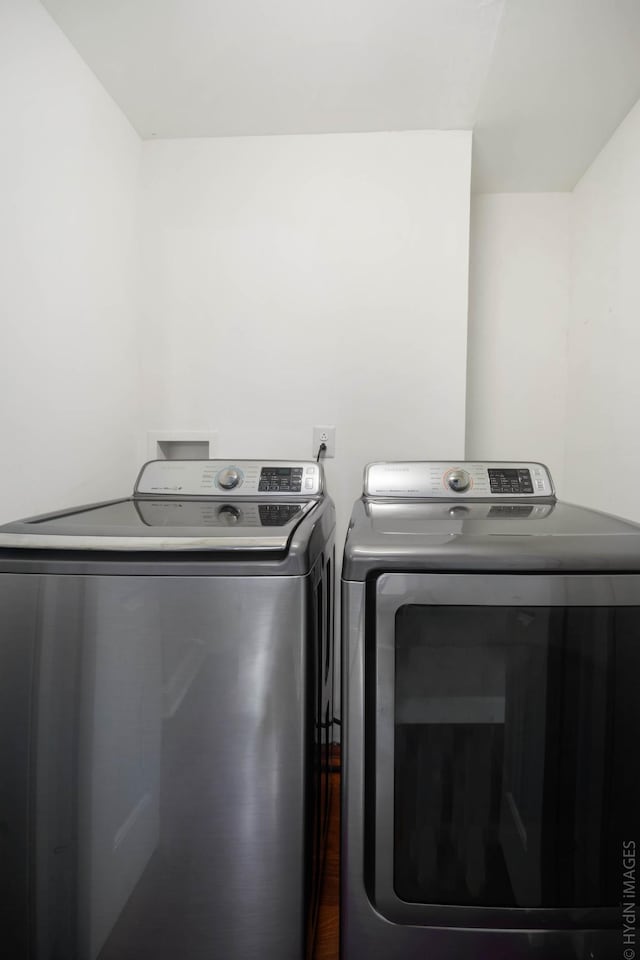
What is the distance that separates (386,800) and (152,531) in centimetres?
59

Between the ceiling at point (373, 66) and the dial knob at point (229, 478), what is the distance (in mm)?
1115

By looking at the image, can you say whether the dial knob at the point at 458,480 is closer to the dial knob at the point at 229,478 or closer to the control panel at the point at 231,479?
the control panel at the point at 231,479

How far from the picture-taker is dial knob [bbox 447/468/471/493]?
1346 millimetres

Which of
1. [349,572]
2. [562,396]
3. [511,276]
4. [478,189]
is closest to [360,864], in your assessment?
[349,572]

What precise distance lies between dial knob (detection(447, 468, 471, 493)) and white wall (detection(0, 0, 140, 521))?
3.32 feet

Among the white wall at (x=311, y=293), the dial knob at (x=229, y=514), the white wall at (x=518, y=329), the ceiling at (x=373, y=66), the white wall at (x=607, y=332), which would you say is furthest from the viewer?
the white wall at (x=518, y=329)

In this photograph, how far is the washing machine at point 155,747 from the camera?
774mm

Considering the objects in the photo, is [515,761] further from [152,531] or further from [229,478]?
[229,478]

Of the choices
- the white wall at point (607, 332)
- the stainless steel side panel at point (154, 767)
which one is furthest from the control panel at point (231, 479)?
the white wall at point (607, 332)

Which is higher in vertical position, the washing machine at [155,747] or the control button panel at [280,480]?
the control button panel at [280,480]

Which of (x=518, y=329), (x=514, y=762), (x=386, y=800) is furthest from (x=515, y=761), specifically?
(x=518, y=329)

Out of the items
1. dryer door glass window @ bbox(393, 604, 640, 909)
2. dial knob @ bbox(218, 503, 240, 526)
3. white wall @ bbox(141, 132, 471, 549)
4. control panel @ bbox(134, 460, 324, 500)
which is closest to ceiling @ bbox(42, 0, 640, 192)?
white wall @ bbox(141, 132, 471, 549)

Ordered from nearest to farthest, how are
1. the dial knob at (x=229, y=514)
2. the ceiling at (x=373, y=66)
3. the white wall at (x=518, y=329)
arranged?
the dial knob at (x=229, y=514) < the ceiling at (x=373, y=66) < the white wall at (x=518, y=329)

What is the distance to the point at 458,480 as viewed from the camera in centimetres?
135
